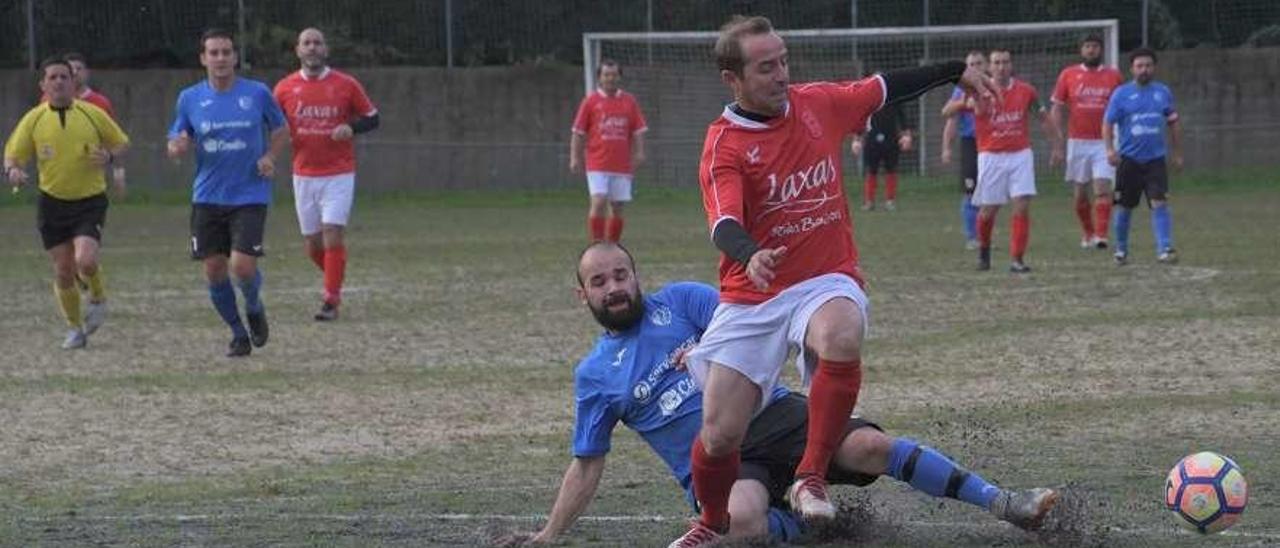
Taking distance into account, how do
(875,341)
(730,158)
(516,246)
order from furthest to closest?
1. (516,246)
2. (875,341)
3. (730,158)

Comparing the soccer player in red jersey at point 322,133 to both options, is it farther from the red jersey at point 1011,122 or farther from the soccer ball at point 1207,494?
the soccer ball at point 1207,494

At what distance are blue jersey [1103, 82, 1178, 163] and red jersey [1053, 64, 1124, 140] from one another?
6.40 feet

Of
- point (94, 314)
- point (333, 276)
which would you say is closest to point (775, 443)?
point (94, 314)

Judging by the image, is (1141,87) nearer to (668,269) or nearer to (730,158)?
(668,269)

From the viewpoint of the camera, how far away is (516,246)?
2275 cm

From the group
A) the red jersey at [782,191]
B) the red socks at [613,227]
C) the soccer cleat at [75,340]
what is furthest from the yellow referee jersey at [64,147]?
the red jersey at [782,191]

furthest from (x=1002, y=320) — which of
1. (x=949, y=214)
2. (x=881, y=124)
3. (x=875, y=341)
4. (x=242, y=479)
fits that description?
(x=881, y=124)

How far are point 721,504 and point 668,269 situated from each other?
12214 mm

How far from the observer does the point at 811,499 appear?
643 centimetres

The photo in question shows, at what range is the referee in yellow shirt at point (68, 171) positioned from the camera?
1435cm

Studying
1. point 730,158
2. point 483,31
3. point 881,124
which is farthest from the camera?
point 483,31

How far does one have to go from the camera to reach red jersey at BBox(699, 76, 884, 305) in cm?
675

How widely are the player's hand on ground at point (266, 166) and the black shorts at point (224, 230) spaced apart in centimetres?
31

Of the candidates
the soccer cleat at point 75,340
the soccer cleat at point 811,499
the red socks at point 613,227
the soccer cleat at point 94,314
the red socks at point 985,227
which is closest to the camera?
the soccer cleat at point 811,499
